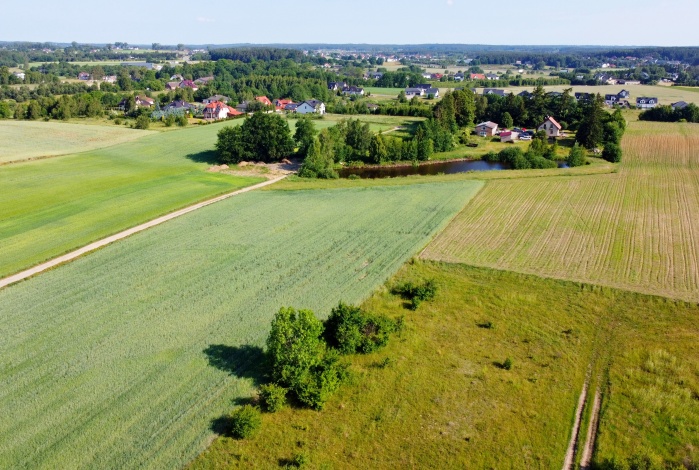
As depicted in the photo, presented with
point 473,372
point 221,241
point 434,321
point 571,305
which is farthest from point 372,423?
point 221,241

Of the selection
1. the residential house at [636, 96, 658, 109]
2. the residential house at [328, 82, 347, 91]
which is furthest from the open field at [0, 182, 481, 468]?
the residential house at [328, 82, 347, 91]

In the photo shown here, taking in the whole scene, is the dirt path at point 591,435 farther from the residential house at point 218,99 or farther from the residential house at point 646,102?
the residential house at point 218,99

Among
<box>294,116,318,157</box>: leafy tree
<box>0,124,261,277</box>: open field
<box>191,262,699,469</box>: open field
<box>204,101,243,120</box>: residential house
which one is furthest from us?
<box>204,101,243,120</box>: residential house

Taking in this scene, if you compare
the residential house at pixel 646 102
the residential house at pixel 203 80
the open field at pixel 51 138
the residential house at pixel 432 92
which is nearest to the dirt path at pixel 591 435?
the open field at pixel 51 138

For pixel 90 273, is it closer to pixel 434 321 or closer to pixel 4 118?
pixel 434 321

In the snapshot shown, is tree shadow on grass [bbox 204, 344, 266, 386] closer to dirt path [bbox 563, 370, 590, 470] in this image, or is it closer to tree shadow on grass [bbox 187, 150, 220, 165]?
dirt path [bbox 563, 370, 590, 470]

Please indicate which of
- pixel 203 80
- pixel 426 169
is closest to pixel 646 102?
pixel 426 169
